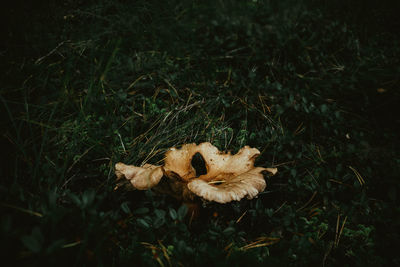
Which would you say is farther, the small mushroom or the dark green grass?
the small mushroom

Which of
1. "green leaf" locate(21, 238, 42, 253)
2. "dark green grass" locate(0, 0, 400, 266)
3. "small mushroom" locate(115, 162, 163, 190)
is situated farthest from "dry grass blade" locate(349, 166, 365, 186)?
"green leaf" locate(21, 238, 42, 253)

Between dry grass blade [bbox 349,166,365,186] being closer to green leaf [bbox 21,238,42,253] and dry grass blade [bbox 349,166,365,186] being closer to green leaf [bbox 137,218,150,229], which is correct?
green leaf [bbox 137,218,150,229]

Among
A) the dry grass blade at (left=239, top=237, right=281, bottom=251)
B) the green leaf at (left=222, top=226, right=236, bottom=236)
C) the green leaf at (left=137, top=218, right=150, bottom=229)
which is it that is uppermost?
the green leaf at (left=137, top=218, right=150, bottom=229)

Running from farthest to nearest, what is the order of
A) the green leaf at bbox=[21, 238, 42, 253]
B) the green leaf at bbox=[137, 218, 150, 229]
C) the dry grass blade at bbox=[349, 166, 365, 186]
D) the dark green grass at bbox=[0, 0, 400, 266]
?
the dry grass blade at bbox=[349, 166, 365, 186], the green leaf at bbox=[137, 218, 150, 229], the dark green grass at bbox=[0, 0, 400, 266], the green leaf at bbox=[21, 238, 42, 253]

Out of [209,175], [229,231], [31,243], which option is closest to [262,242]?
[229,231]

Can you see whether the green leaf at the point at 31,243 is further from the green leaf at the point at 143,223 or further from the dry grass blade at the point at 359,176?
the dry grass blade at the point at 359,176

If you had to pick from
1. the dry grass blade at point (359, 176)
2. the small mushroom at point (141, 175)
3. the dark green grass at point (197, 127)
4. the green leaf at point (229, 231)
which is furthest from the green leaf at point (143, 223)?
the dry grass blade at point (359, 176)
